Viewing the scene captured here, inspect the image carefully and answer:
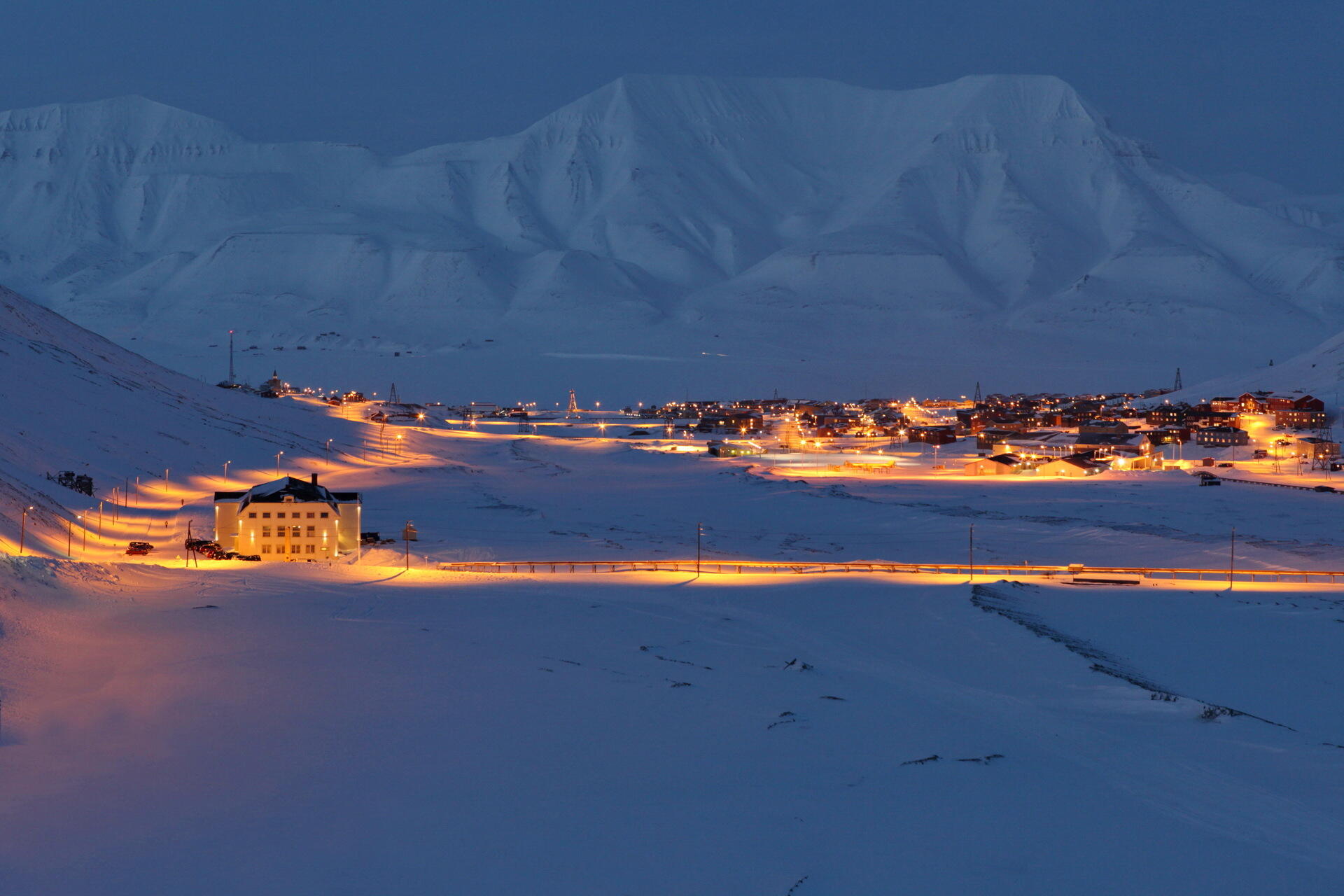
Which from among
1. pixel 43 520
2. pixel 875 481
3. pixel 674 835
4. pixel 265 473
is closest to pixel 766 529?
pixel 875 481

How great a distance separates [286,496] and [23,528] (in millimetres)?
6267

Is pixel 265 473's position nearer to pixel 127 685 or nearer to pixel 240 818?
pixel 127 685

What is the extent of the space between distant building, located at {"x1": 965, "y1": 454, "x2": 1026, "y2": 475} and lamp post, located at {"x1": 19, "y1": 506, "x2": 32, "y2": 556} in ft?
133

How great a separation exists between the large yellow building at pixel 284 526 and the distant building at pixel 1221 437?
191 feet

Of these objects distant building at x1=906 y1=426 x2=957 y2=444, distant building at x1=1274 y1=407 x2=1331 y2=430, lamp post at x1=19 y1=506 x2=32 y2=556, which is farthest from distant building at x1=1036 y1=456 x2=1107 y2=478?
lamp post at x1=19 y1=506 x2=32 y2=556

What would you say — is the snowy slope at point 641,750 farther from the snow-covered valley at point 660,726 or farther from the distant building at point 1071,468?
the distant building at point 1071,468

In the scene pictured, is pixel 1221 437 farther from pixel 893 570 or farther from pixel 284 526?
pixel 284 526

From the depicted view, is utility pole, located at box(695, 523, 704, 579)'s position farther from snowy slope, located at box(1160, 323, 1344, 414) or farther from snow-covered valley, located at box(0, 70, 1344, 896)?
snowy slope, located at box(1160, 323, 1344, 414)

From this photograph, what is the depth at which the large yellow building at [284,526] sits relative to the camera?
34.6 m

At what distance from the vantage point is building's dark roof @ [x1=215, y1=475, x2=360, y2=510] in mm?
34906

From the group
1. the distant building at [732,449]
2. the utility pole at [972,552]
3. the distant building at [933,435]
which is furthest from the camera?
the distant building at [933,435]

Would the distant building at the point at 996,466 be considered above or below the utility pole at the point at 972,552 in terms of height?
above

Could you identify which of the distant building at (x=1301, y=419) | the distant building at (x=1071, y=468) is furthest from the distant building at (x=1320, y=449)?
the distant building at (x=1301, y=419)

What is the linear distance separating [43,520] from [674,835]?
28.9 metres
